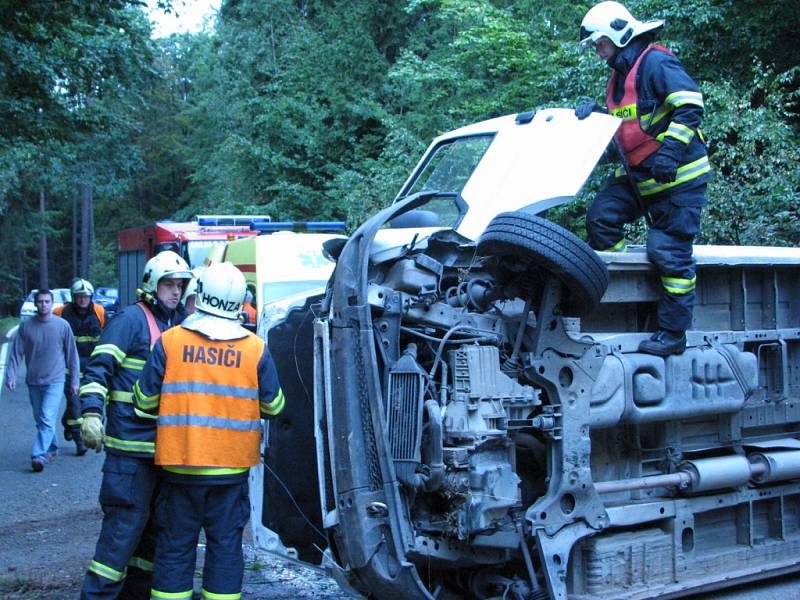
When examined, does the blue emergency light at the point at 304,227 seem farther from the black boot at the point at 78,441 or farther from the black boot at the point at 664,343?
the black boot at the point at 664,343

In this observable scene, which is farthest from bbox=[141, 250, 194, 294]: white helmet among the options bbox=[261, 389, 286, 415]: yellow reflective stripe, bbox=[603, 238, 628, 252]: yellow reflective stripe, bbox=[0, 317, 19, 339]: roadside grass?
bbox=[0, 317, 19, 339]: roadside grass

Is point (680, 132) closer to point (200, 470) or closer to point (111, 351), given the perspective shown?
point (200, 470)

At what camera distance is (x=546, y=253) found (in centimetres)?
438

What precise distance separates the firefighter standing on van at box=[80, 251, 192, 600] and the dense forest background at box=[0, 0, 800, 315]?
3711mm

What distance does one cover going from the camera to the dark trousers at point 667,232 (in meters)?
5.25

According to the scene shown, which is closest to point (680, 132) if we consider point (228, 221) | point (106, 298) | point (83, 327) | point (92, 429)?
point (92, 429)

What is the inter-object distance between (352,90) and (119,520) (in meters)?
18.6

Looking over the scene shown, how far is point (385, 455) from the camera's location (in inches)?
172

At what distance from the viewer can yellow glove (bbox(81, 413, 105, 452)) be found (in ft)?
15.5

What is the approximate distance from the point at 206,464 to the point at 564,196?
2.21 meters

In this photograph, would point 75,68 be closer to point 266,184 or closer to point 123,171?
point 123,171

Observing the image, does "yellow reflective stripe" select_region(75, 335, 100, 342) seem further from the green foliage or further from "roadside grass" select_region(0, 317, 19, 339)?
"roadside grass" select_region(0, 317, 19, 339)

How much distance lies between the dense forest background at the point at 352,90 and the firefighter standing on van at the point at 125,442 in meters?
3.71

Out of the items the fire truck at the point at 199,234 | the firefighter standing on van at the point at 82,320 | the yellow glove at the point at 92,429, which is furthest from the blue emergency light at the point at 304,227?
the yellow glove at the point at 92,429
